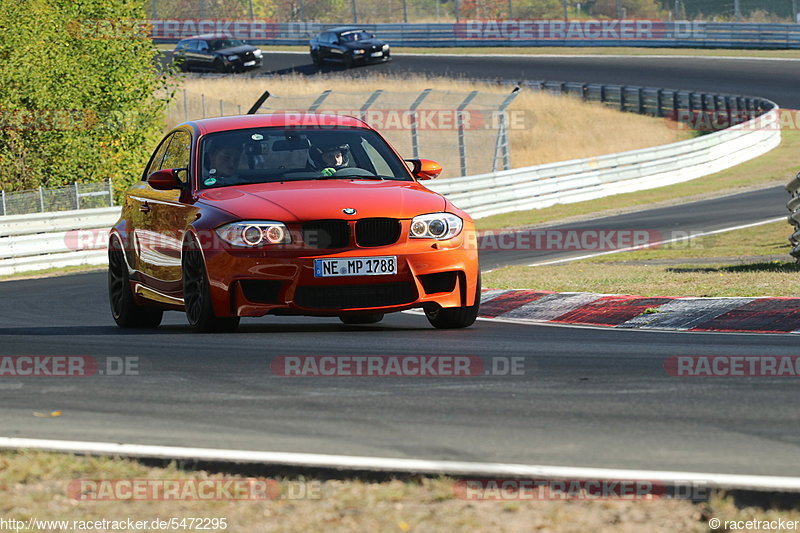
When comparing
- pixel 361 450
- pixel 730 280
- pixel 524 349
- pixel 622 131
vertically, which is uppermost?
pixel 361 450

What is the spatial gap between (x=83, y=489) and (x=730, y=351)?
13.2 feet

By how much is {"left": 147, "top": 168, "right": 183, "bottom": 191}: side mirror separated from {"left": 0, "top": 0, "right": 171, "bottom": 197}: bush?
19.0 m

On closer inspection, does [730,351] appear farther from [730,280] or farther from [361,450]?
[730,280]

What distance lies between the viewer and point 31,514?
13.6ft

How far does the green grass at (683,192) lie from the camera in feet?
87.9

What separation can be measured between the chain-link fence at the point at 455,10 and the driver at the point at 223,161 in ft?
157

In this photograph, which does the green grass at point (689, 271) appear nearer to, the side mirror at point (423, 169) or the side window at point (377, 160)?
the side mirror at point (423, 169)

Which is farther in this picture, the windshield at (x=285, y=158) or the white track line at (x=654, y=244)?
the white track line at (x=654, y=244)

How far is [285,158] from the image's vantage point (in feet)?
30.8

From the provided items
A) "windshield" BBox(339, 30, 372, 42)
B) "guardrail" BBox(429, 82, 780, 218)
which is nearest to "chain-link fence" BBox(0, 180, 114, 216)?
"guardrail" BBox(429, 82, 780, 218)

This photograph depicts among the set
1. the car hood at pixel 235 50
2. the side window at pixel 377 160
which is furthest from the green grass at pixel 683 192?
the car hood at pixel 235 50

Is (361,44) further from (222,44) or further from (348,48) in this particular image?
(222,44)

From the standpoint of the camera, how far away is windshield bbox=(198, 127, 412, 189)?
9312 millimetres

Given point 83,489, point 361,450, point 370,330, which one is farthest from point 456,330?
point 83,489
